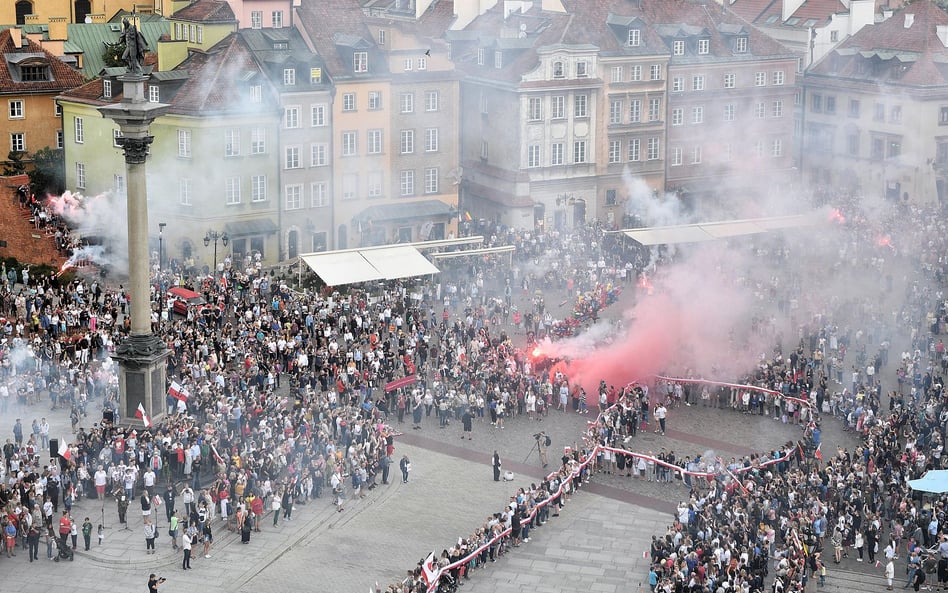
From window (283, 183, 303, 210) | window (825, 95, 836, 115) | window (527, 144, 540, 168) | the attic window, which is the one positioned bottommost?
window (283, 183, 303, 210)

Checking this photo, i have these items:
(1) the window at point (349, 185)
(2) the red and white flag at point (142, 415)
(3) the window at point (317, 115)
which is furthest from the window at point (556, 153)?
(2) the red and white flag at point (142, 415)

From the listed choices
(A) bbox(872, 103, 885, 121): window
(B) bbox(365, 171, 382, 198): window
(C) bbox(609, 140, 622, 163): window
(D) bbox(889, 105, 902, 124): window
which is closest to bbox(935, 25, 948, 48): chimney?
(D) bbox(889, 105, 902, 124): window

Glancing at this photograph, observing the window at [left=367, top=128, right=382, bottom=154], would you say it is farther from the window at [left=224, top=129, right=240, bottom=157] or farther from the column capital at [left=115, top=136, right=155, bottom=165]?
the column capital at [left=115, top=136, right=155, bottom=165]

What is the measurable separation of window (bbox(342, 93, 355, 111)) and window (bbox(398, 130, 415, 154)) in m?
3.68

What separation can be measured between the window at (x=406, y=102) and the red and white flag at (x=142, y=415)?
131 ft

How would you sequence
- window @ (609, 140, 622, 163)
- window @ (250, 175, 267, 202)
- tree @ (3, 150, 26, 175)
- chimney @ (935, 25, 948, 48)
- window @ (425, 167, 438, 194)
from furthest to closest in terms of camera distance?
chimney @ (935, 25, 948, 48) → window @ (609, 140, 622, 163) → window @ (425, 167, 438, 194) → tree @ (3, 150, 26, 175) → window @ (250, 175, 267, 202)

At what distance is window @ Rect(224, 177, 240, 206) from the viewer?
3351 inches

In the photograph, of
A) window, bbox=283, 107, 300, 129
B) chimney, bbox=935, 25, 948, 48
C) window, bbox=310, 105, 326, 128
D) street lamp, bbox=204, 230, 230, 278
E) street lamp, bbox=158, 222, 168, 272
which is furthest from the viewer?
chimney, bbox=935, 25, 948, 48

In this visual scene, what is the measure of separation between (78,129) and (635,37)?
33949mm

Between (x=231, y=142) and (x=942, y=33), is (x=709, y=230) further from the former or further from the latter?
(x=231, y=142)

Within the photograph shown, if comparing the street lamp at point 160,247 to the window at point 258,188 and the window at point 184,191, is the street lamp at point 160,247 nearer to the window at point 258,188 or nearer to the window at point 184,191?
the window at point 184,191

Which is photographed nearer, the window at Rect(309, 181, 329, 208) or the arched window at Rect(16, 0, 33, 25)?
the window at Rect(309, 181, 329, 208)

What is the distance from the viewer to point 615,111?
97.5m

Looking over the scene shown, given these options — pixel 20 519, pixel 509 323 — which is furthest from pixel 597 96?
pixel 20 519
